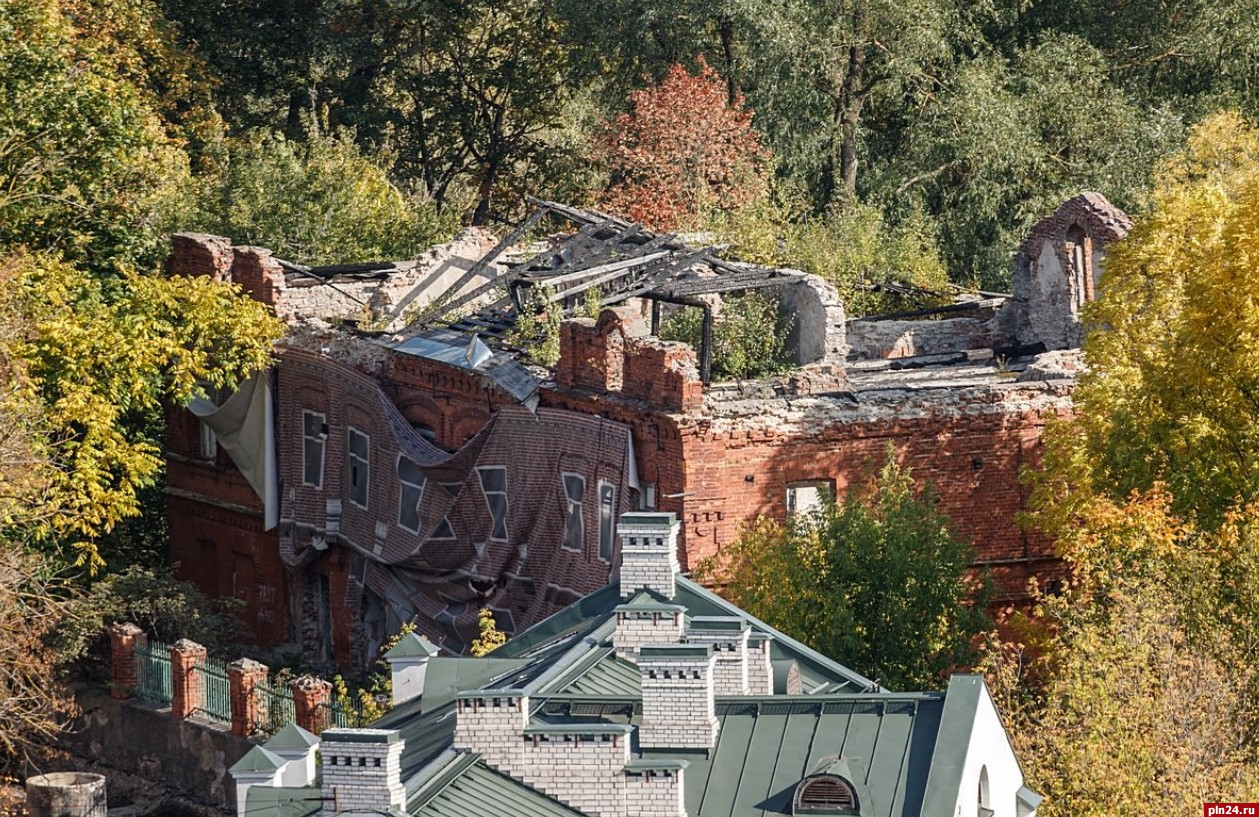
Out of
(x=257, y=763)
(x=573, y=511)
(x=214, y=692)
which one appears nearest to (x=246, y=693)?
(x=214, y=692)

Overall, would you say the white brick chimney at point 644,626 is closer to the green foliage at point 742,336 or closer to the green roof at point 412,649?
the green roof at point 412,649

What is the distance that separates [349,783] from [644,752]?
11.6 ft

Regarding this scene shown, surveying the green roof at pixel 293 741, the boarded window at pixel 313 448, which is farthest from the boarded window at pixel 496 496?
the green roof at pixel 293 741

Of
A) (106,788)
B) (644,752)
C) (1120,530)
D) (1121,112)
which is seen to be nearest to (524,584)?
(106,788)

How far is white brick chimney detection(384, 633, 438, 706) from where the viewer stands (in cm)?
2944

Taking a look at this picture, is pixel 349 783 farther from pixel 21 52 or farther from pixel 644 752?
pixel 21 52

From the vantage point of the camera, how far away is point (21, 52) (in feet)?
140

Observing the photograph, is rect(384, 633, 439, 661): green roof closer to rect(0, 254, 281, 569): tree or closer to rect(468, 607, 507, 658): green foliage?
rect(468, 607, 507, 658): green foliage

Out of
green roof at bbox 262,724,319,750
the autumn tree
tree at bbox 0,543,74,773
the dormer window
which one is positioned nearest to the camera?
the dormer window

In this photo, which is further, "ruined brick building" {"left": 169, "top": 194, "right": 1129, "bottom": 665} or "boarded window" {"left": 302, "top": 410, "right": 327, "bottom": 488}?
"boarded window" {"left": 302, "top": 410, "right": 327, "bottom": 488}

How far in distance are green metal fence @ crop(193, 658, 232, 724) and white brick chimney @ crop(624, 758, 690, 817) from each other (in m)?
17.3

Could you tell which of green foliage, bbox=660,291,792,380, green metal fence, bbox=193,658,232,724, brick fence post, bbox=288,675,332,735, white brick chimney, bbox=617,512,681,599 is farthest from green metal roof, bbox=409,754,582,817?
green foliage, bbox=660,291,792,380

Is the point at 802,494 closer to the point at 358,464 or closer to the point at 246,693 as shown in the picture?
the point at 246,693

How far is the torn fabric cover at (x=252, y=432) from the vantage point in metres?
46.5
